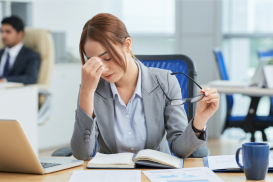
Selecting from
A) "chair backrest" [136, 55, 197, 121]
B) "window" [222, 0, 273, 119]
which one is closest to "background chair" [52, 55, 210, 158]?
"chair backrest" [136, 55, 197, 121]

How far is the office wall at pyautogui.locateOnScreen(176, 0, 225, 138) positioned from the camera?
4.53 metres

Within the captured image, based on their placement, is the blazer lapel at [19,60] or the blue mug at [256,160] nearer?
the blue mug at [256,160]

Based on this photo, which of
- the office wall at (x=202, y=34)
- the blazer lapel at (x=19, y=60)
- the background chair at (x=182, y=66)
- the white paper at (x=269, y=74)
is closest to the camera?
the background chair at (x=182, y=66)

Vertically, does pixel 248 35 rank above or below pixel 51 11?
below

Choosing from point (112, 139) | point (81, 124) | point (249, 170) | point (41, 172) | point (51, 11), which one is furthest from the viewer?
point (51, 11)

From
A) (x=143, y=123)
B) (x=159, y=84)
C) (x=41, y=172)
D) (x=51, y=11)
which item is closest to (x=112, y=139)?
(x=143, y=123)

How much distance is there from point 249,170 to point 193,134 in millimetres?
297

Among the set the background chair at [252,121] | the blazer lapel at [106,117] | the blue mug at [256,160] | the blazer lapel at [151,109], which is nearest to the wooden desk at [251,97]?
the background chair at [252,121]

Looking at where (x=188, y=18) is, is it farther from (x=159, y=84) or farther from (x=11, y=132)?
(x=11, y=132)

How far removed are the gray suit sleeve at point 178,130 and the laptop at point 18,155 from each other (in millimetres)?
366

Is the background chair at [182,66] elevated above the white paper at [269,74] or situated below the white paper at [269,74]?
above

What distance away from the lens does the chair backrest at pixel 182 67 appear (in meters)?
1.77

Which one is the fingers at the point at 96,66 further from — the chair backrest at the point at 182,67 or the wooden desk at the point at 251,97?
the wooden desk at the point at 251,97

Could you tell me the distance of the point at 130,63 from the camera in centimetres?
157
